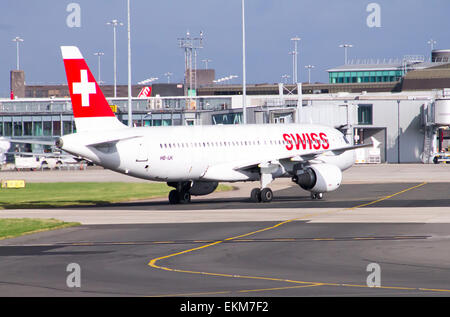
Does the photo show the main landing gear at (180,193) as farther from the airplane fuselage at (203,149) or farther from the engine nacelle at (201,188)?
the airplane fuselage at (203,149)

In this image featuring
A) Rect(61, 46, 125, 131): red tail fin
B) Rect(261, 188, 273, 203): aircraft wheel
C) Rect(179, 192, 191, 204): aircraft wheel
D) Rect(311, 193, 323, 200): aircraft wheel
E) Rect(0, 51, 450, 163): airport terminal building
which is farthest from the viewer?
Rect(0, 51, 450, 163): airport terminal building

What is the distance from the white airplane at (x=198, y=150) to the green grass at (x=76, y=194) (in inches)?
296

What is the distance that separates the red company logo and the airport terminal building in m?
17.2

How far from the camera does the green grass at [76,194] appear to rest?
53562 mm

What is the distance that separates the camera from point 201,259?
85.7 feet

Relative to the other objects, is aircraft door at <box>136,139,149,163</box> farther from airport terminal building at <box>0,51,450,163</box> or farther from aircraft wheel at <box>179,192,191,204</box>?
airport terminal building at <box>0,51,450,163</box>

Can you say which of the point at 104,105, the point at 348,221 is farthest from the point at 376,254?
the point at 104,105

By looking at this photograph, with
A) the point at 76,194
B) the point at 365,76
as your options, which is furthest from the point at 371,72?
the point at 76,194

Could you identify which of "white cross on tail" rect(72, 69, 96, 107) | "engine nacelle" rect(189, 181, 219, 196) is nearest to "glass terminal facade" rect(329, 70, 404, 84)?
"engine nacelle" rect(189, 181, 219, 196)

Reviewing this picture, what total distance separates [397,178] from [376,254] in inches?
1865

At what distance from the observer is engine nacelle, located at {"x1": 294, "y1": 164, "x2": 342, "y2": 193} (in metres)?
49.1

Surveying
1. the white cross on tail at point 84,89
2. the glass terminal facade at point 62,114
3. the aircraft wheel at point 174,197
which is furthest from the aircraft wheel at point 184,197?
the glass terminal facade at point 62,114

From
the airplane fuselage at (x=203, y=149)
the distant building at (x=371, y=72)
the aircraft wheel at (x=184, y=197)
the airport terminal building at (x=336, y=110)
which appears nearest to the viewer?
the airplane fuselage at (x=203, y=149)

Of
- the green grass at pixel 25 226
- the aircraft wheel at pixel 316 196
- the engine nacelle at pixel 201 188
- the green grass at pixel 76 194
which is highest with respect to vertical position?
the engine nacelle at pixel 201 188
